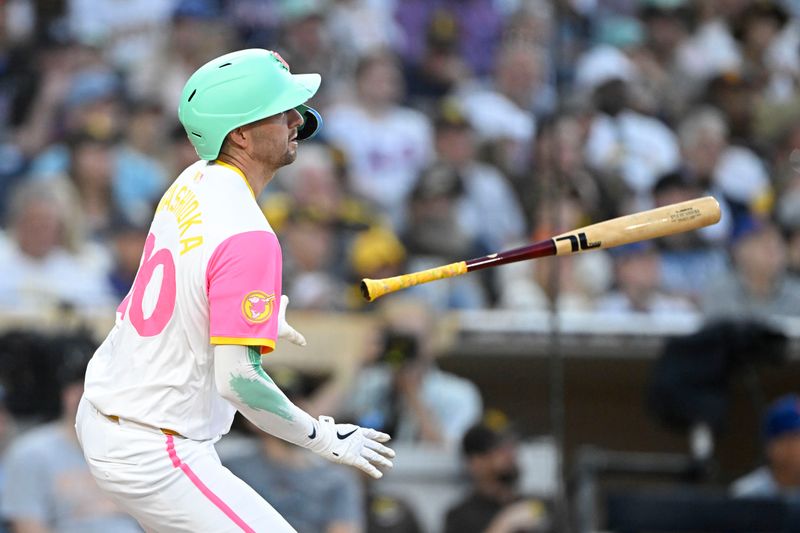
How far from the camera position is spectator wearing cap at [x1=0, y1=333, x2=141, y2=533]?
5.96 metres

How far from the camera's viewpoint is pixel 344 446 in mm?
3320

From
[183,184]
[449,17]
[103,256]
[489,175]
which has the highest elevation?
[449,17]

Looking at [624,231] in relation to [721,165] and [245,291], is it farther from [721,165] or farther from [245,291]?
[721,165]

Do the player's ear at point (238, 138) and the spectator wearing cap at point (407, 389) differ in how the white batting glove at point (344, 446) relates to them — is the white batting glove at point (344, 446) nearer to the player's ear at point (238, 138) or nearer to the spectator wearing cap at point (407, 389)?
the player's ear at point (238, 138)

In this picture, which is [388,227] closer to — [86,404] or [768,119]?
[768,119]

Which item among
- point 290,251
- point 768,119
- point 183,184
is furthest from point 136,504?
point 768,119

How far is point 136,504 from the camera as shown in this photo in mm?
3373

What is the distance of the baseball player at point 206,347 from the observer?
3.22 metres

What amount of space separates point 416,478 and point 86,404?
3.34 m

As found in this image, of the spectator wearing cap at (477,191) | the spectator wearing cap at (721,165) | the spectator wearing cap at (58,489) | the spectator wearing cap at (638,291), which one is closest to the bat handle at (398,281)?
the spectator wearing cap at (58,489)

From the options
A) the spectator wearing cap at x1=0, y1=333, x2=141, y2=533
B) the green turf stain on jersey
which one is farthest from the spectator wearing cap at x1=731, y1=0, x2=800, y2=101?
the green turf stain on jersey

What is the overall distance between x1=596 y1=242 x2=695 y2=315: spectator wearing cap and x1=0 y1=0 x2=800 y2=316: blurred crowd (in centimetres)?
2

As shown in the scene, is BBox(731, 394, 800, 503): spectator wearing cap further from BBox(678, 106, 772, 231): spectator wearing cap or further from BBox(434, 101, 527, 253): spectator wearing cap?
BBox(678, 106, 772, 231): spectator wearing cap

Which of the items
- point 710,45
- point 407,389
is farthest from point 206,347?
point 710,45
